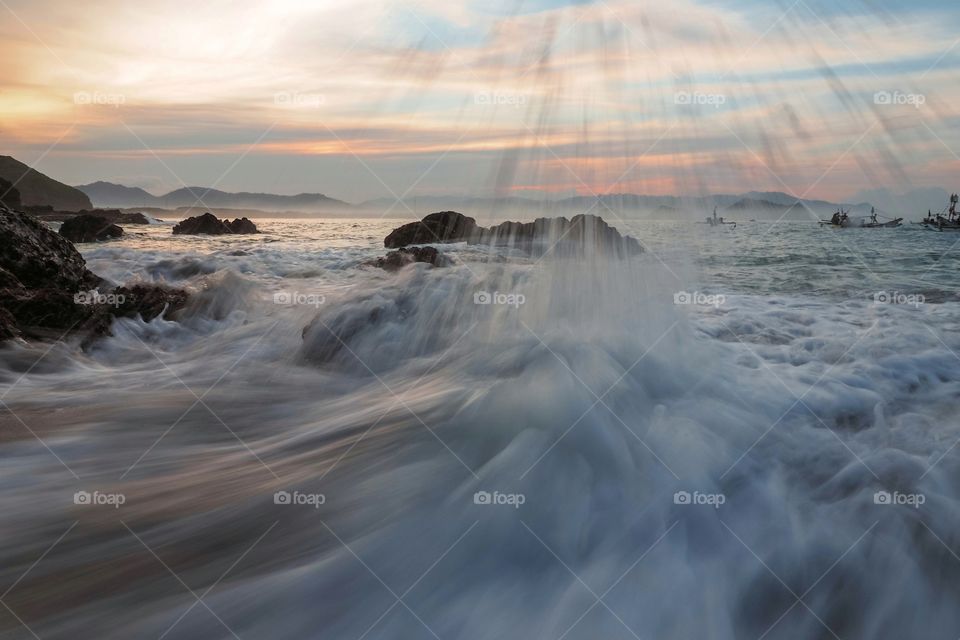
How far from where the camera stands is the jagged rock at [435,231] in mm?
25453

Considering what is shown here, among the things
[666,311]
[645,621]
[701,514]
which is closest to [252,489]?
[645,621]

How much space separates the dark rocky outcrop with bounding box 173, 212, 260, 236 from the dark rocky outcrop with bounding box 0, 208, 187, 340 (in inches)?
1034

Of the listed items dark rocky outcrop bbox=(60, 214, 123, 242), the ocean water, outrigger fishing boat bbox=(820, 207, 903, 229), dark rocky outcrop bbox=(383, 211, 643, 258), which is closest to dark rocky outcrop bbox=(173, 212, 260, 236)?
dark rocky outcrop bbox=(60, 214, 123, 242)

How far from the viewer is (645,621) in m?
3.59

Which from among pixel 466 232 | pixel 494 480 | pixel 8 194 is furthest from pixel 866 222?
pixel 8 194

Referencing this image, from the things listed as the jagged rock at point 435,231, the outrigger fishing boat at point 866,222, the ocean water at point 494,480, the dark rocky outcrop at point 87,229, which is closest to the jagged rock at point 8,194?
the dark rocky outcrop at point 87,229

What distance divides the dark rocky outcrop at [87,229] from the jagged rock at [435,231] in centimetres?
1456

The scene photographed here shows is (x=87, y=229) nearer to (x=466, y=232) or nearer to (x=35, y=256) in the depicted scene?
(x=466, y=232)

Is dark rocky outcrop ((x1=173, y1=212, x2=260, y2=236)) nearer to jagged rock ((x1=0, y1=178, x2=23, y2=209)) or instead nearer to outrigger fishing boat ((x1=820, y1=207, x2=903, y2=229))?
jagged rock ((x1=0, y1=178, x2=23, y2=209))

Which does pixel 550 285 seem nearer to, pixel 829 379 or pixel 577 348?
pixel 577 348

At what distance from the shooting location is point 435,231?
25.6m

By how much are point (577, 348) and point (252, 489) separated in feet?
11.8

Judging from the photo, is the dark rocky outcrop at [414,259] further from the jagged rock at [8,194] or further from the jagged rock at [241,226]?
the jagged rock at [8,194]

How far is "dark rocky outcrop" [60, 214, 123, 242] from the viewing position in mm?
28062
